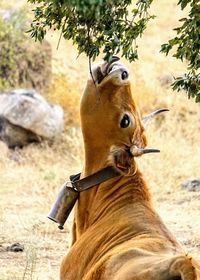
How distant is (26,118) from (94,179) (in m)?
7.92

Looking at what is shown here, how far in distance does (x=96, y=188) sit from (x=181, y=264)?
1.62m

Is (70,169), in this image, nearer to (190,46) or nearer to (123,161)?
(123,161)

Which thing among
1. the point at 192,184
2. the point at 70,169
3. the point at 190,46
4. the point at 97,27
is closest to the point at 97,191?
the point at 190,46

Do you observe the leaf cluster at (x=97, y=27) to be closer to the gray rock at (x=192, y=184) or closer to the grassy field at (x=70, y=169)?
the grassy field at (x=70, y=169)

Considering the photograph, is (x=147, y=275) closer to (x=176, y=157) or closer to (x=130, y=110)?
(x=130, y=110)

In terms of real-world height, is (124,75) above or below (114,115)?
above

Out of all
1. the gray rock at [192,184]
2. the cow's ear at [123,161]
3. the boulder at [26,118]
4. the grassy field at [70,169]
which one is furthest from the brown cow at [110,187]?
the boulder at [26,118]

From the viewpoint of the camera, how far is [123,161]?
5.67 metres

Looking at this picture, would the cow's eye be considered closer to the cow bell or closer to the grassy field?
the cow bell

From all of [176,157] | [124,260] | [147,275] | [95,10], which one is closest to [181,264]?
[147,275]

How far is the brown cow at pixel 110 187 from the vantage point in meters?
5.44

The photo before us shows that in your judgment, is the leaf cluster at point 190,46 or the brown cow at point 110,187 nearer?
the leaf cluster at point 190,46

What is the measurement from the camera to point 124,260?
4.94m

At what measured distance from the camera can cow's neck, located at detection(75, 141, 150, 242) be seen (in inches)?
228
